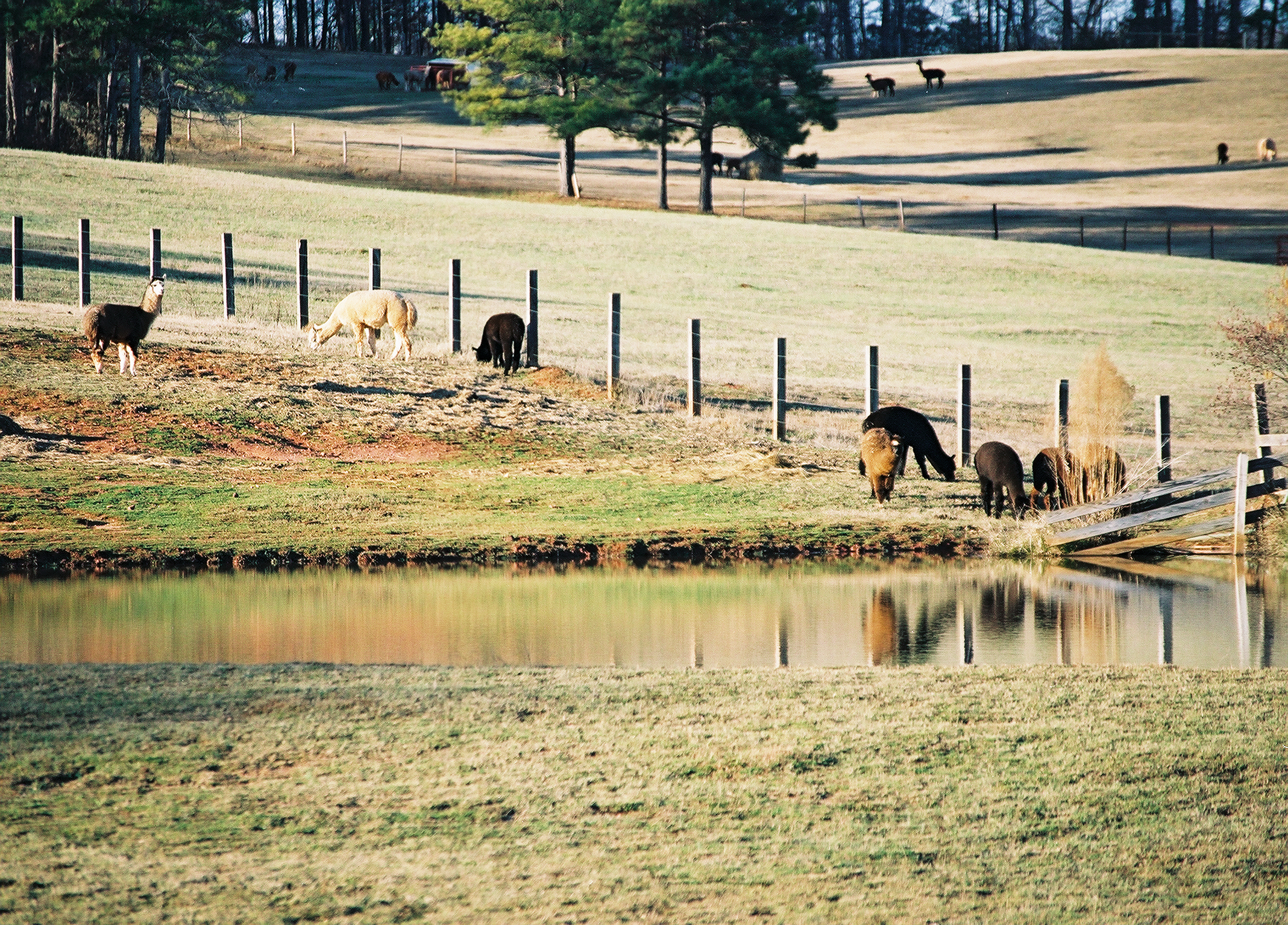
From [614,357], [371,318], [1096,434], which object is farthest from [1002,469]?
[371,318]

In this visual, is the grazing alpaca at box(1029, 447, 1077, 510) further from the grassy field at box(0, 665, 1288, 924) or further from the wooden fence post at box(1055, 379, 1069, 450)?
the grassy field at box(0, 665, 1288, 924)

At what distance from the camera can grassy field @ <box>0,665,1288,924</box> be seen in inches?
198

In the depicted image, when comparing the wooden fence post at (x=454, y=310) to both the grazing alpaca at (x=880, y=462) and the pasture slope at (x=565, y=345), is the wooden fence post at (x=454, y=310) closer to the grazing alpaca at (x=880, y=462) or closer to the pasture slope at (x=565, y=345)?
the pasture slope at (x=565, y=345)

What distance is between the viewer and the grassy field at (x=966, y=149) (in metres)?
60.8

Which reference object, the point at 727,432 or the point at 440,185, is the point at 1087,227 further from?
the point at 727,432

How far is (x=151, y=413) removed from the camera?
1836 centimetres

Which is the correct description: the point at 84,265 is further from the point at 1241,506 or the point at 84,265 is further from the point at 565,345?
the point at 1241,506

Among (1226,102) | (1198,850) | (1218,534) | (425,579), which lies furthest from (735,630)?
(1226,102)

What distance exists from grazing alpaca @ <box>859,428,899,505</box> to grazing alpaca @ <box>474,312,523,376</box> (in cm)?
677

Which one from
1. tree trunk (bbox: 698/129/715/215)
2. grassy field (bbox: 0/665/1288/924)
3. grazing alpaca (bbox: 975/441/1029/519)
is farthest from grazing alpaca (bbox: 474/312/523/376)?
tree trunk (bbox: 698/129/715/215)

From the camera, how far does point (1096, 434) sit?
53.3ft

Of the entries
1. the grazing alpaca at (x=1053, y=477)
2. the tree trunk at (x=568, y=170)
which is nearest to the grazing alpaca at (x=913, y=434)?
the grazing alpaca at (x=1053, y=477)

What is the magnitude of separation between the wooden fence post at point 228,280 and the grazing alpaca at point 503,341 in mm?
5240

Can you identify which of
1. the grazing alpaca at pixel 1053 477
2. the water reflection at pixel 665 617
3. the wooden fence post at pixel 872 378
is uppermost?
the wooden fence post at pixel 872 378
